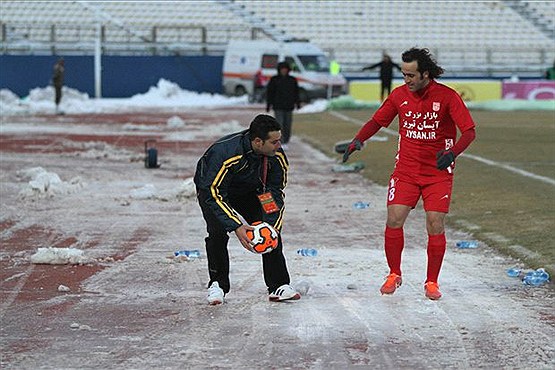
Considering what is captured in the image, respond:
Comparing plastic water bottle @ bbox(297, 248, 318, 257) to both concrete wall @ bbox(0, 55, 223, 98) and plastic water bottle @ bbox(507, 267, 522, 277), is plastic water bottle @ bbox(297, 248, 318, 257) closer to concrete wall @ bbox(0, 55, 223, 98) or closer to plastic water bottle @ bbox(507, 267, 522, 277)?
plastic water bottle @ bbox(507, 267, 522, 277)

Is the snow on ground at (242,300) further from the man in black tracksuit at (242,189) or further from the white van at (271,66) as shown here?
the white van at (271,66)

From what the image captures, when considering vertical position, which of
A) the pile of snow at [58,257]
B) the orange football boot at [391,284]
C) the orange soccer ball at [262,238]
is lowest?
the pile of snow at [58,257]

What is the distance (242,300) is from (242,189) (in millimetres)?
830

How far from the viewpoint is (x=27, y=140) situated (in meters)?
26.5

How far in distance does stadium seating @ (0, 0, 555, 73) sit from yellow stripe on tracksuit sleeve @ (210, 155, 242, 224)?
44.8 m

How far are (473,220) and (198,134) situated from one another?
16528 mm

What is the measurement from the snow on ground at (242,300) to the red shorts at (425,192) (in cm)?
67

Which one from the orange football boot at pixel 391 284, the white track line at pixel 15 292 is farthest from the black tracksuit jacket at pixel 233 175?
the white track line at pixel 15 292

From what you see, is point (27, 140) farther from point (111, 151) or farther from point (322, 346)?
point (322, 346)

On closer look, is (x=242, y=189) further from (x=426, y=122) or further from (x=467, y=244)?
(x=467, y=244)

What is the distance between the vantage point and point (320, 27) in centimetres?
5462

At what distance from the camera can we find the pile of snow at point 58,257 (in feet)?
33.4

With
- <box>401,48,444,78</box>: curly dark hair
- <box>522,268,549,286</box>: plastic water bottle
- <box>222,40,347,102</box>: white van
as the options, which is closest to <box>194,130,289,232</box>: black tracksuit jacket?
<box>401,48,444,78</box>: curly dark hair

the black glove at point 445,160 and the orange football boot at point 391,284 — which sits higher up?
the black glove at point 445,160
